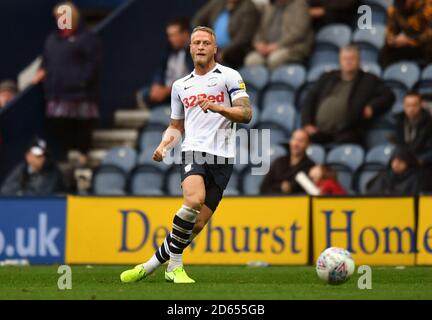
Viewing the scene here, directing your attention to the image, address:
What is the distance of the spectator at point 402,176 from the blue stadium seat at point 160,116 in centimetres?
416

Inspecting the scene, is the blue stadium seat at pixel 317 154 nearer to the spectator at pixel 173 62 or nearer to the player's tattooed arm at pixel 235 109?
the spectator at pixel 173 62

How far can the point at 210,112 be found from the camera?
12.5 meters

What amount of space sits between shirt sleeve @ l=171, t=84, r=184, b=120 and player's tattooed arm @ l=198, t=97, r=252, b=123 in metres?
0.68

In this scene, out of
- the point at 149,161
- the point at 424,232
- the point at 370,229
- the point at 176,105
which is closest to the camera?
the point at 176,105

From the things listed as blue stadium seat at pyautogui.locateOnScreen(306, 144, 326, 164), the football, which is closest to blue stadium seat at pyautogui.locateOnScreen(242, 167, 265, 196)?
blue stadium seat at pyautogui.locateOnScreen(306, 144, 326, 164)

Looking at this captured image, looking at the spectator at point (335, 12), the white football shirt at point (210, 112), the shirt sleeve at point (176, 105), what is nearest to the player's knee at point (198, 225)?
the white football shirt at point (210, 112)

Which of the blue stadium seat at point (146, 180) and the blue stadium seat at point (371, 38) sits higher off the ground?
the blue stadium seat at point (371, 38)

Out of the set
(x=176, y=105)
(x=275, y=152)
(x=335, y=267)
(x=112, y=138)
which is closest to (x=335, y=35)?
(x=275, y=152)

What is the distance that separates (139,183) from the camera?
1942 cm

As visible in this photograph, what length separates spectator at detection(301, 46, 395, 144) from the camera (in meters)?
18.4

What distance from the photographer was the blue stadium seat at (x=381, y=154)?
1814 cm

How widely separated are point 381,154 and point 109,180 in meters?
4.20

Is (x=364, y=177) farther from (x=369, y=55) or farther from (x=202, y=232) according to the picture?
(x=202, y=232)
